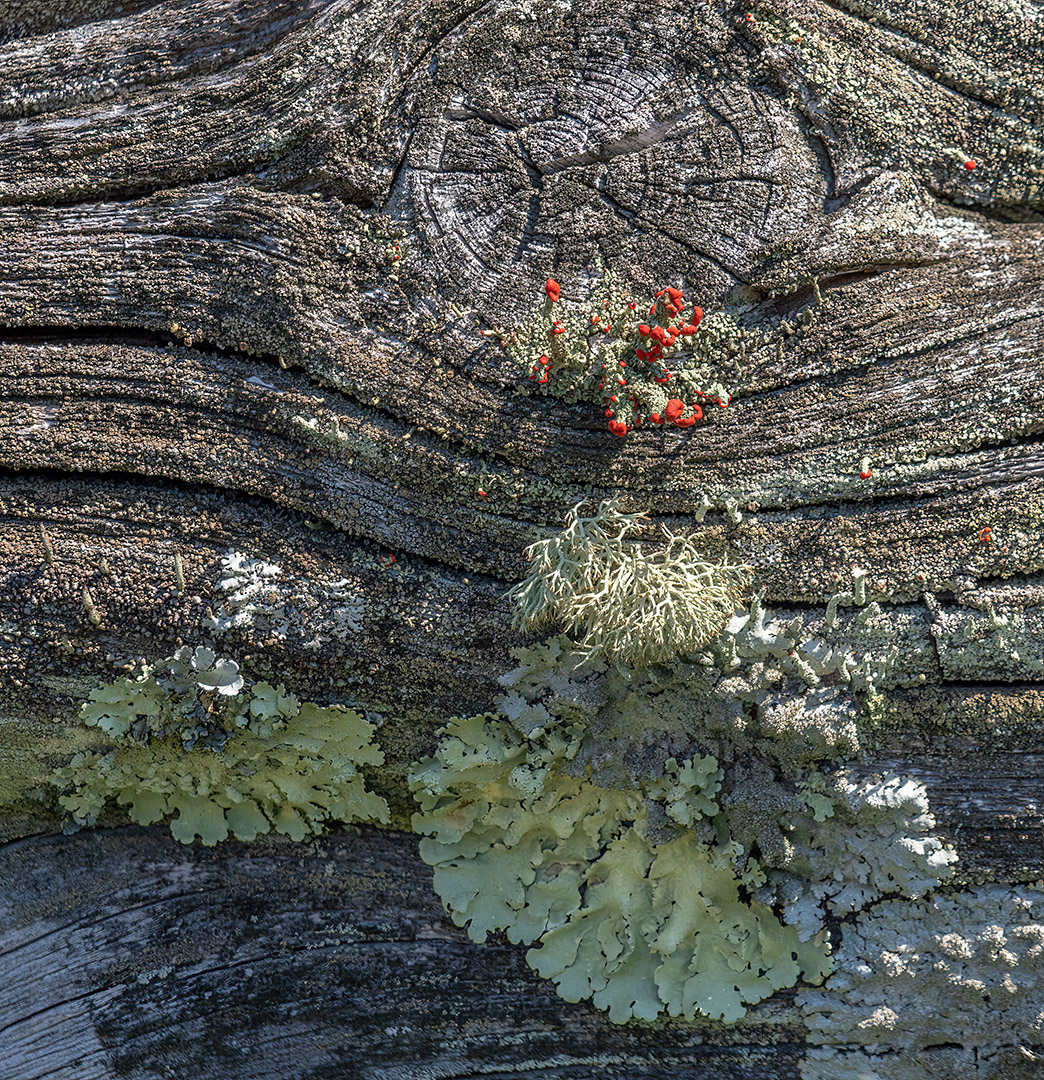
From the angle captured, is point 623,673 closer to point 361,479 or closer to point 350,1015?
point 361,479

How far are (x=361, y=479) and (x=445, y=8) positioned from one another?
66.4 inches

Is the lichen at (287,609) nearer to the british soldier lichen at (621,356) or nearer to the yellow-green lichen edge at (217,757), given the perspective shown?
the yellow-green lichen edge at (217,757)

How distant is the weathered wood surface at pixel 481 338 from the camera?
2.87 metres

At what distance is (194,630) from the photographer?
10.00ft

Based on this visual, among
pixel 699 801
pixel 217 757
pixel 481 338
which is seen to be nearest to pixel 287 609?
pixel 217 757

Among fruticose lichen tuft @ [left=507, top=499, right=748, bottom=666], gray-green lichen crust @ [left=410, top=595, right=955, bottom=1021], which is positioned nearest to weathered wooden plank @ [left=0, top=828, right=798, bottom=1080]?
gray-green lichen crust @ [left=410, top=595, right=955, bottom=1021]

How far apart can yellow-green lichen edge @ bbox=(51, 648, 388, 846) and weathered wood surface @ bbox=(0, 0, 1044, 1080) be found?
0.10 metres

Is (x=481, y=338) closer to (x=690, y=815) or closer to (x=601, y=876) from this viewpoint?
(x=690, y=815)

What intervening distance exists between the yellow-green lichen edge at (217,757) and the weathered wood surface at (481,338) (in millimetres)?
105

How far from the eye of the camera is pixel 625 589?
2.76 m

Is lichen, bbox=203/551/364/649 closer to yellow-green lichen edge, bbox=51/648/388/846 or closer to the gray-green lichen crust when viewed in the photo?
yellow-green lichen edge, bbox=51/648/388/846

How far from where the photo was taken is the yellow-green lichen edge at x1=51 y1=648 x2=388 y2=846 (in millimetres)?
3057

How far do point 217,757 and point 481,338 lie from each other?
6.00 ft

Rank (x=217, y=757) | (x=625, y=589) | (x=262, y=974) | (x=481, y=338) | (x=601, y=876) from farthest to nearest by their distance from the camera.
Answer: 1. (x=262, y=974)
2. (x=217, y=757)
3. (x=601, y=876)
4. (x=481, y=338)
5. (x=625, y=589)
